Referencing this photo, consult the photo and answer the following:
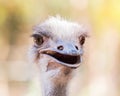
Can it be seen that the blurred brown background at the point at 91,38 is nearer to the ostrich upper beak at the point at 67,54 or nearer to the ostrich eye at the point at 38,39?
the ostrich eye at the point at 38,39

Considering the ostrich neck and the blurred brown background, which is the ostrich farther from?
the blurred brown background

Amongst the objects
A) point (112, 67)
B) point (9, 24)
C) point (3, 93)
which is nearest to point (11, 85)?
point (3, 93)

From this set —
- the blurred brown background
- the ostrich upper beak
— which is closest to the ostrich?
the ostrich upper beak

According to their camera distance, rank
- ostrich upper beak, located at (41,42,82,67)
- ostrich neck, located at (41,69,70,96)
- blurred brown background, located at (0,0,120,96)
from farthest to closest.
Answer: blurred brown background, located at (0,0,120,96) < ostrich neck, located at (41,69,70,96) < ostrich upper beak, located at (41,42,82,67)

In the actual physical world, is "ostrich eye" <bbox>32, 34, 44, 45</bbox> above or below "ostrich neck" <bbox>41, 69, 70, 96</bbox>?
above

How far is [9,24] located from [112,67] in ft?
2.31

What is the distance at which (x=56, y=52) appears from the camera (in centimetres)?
176

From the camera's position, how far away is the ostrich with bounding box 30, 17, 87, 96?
5.63 feet

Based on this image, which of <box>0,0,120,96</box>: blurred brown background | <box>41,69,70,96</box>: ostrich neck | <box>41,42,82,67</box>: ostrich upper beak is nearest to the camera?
<box>41,42,82,67</box>: ostrich upper beak

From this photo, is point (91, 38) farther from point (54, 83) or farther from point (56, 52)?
point (56, 52)

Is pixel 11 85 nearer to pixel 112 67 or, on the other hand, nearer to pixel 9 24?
pixel 9 24

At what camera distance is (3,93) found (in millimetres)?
3340

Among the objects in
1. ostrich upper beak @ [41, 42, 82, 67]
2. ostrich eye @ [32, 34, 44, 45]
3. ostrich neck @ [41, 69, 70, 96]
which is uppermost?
ostrich eye @ [32, 34, 44, 45]

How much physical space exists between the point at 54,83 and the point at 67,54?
0.23 metres
